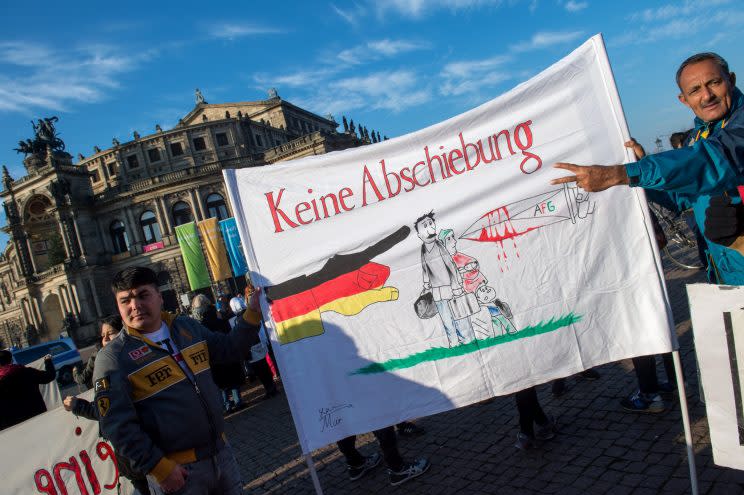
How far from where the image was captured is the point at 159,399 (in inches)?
99.0

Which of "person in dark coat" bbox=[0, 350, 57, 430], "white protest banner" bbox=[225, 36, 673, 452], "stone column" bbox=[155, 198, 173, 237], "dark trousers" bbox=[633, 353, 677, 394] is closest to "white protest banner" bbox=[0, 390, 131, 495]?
"person in dark coat" bbox=[0, 350, 57, 430]

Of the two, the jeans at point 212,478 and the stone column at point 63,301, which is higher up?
the stone column at point 63,301

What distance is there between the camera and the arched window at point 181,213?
43.6 metres

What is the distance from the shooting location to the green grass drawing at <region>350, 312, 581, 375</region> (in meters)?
2.98

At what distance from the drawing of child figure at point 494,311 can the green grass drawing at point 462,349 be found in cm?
5

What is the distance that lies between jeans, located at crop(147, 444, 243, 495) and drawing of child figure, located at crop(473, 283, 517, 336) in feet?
5.82

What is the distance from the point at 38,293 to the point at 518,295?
2121 inches

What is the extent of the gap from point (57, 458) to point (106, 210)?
4762 cm

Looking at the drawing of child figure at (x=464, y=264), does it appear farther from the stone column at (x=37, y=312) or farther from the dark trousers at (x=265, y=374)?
the stone column at (x=37, y=312)

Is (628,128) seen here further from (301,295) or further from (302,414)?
(302,414)

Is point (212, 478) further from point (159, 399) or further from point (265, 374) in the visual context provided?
point (265, 374)
